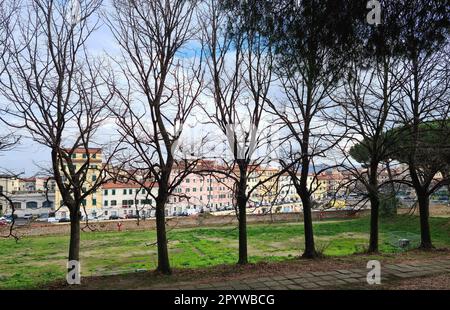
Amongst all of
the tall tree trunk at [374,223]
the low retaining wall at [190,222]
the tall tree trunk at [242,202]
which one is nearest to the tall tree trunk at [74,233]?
the tall tree trunk at [242,202]

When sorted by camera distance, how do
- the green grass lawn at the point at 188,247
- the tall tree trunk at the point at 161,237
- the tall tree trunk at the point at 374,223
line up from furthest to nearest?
the green grass lawn at the point at 188,247 < the tall tree trunk at the point at 374,223 < the tall tree trunk at the point at 161,237

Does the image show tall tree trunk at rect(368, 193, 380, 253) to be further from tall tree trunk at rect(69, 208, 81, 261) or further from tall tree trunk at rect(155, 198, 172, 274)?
tall tree trunk at rect(69, 208, 81, 261)

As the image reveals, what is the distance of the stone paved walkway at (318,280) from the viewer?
23.6 ft

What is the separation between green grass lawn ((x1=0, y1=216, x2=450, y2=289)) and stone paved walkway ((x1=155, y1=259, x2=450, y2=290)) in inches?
267

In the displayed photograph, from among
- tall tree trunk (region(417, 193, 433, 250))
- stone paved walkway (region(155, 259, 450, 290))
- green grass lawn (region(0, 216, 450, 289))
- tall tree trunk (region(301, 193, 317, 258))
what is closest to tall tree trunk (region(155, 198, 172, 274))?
stone paved walkway (region(155, 259, 450, 290))

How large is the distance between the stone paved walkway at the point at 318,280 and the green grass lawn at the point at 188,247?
6.79 meters

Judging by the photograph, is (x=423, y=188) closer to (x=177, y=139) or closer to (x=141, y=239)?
(x=177, y=139)

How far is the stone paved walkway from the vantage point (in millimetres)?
7184

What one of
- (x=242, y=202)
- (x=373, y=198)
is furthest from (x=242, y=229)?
(x=373, y=198)

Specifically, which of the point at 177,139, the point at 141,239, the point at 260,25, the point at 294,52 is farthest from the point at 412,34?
the point at 141,239

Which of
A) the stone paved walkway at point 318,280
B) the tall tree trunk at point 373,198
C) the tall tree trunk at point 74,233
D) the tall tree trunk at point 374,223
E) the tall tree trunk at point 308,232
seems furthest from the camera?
the tall tree trunk at point 374,223

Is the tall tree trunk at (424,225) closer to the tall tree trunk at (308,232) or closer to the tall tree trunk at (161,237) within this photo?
the tall tree trunk at (308,232)

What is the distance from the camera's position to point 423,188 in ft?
41.0
